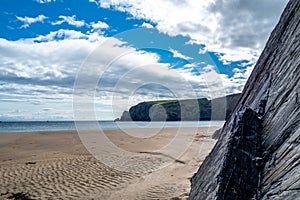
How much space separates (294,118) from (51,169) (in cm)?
1378

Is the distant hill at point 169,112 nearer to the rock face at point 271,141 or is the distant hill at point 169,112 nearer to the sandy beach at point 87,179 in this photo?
the sandy beach at point 87,179

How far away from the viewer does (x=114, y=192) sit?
35.8 feet

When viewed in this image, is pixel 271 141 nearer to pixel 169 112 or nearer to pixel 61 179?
pixel 61 179

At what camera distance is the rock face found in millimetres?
3807

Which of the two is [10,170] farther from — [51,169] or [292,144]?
[292,144]

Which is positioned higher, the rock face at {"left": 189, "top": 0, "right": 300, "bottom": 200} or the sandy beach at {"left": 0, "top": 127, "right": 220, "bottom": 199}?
the rock face at {"left": 189, "top": 0, "right": 300, "bottom": 200}

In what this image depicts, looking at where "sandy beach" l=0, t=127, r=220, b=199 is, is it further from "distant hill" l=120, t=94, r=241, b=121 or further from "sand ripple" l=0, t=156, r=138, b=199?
"distant hill" l=120, t=94, r=241, b=121

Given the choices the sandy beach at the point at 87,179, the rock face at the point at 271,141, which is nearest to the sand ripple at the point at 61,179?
the sandy beach at the point at 87,179

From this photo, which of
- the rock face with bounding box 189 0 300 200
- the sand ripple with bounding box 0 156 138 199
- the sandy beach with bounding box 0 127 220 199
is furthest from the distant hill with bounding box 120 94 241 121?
the rock face with bounding box 189 0 300 200

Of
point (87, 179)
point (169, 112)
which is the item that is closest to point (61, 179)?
point (87, 179)

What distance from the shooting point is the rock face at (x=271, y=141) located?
3.81 metres

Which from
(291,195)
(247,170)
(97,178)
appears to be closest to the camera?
(291,195)

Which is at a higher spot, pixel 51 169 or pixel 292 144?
pixel 292 144

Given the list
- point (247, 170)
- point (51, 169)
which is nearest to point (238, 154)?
point (247, 170)
